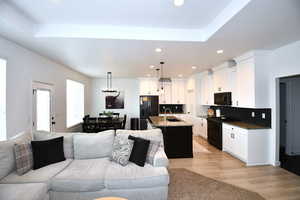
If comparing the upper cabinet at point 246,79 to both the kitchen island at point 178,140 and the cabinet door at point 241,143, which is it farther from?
the kitchen island at point 178,140

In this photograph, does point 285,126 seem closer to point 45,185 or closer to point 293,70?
point 293,70

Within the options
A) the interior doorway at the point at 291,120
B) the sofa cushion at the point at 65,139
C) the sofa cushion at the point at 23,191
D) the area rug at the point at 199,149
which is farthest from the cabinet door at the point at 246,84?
the sofa cushion at the point at 23,191

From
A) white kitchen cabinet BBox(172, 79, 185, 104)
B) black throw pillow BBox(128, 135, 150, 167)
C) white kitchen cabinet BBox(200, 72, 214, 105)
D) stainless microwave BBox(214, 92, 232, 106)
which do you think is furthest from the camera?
white kitchen cabinet BBox(172, 79, 185, 104)

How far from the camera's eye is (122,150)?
270 centimetres

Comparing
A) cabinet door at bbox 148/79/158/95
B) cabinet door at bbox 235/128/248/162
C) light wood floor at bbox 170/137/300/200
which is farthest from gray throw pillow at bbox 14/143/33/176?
cabinet door at bbox 148/79/158/95

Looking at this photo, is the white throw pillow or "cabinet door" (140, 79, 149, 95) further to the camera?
"cabinet door" (140, 79, 149, 95)

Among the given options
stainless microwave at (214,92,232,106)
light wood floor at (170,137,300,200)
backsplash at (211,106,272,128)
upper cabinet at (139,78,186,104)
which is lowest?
light wood floor at (170,137,300,200)

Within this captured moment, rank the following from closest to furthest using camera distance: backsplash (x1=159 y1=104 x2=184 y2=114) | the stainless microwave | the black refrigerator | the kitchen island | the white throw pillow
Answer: the white throw pillow < the kitchen island < the stainless microwave < the black refrigerator < backsplash (x1=159 y1=104 x2=184 y2=114)

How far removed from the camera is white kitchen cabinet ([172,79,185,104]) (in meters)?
7.82

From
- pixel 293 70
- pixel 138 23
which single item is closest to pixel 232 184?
pixel 293 70

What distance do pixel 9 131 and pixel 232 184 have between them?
4.18 meters

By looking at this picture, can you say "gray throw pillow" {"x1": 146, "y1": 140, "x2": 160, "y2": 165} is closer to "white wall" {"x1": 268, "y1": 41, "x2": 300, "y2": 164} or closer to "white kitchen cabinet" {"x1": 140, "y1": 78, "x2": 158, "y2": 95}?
"white wall" {"x1": 268, "y1": 41, "x2": 300, "y2": 164}

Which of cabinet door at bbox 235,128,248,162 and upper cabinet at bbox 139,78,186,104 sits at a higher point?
upper cabinet at bbox 139,78,186,104

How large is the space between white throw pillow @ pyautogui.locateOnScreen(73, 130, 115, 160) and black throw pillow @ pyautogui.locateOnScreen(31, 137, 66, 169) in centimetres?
24
